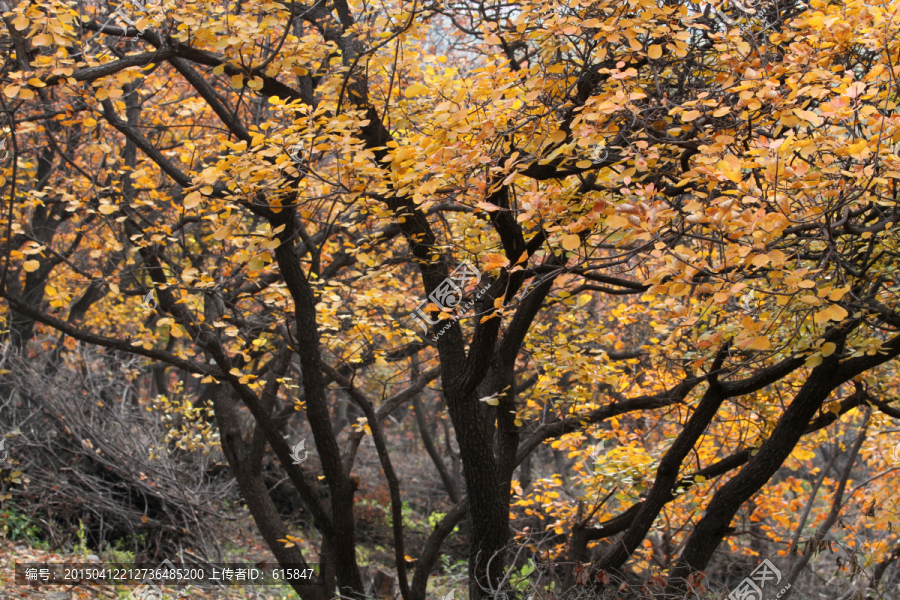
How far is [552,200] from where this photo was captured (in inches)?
119

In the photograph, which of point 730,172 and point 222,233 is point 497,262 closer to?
point 730,172

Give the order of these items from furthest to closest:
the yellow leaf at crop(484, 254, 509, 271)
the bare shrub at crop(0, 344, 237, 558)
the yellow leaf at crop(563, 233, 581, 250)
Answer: the bare shrub at crop(0, 344, 237, 558)
the yellow leaf at crop(484, 254, 509, 271)
the yellow leaf at crop(563, 233, 581, 250)

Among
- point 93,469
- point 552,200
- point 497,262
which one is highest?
point 552,200

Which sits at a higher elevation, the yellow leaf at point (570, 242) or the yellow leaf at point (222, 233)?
the yellow leaf at point (222, 233)

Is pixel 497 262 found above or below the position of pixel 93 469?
above

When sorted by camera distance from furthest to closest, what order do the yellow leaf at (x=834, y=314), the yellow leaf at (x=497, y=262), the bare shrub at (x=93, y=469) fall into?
1. the bare shrub at (x=93, y=469)
2. the yellow leaf at (x=497, y=262)
3. the yellow leaf at (x=834, y=314)

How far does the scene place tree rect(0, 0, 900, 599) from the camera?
2504mm

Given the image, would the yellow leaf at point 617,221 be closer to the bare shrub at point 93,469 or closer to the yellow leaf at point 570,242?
the yellow leaf at point 570,242

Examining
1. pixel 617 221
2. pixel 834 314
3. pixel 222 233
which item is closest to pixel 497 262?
pixel 617 221

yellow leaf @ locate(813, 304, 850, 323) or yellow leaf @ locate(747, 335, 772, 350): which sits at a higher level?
yellow leaf @ locate(813, 304, 850, 323)

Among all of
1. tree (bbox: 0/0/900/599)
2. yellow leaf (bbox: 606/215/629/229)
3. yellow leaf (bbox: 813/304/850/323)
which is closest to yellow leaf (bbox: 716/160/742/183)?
tree (bbox: 0/0/900/599)

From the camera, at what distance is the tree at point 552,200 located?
2504mm

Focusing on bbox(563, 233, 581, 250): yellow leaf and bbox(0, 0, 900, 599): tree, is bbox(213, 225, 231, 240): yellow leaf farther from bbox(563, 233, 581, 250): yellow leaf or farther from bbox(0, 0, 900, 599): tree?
bbox(563, 233, 581, 250): yellow leaf

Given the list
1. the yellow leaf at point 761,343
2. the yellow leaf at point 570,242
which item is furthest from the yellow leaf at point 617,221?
Answer: the yellow leaf at point 761,343
